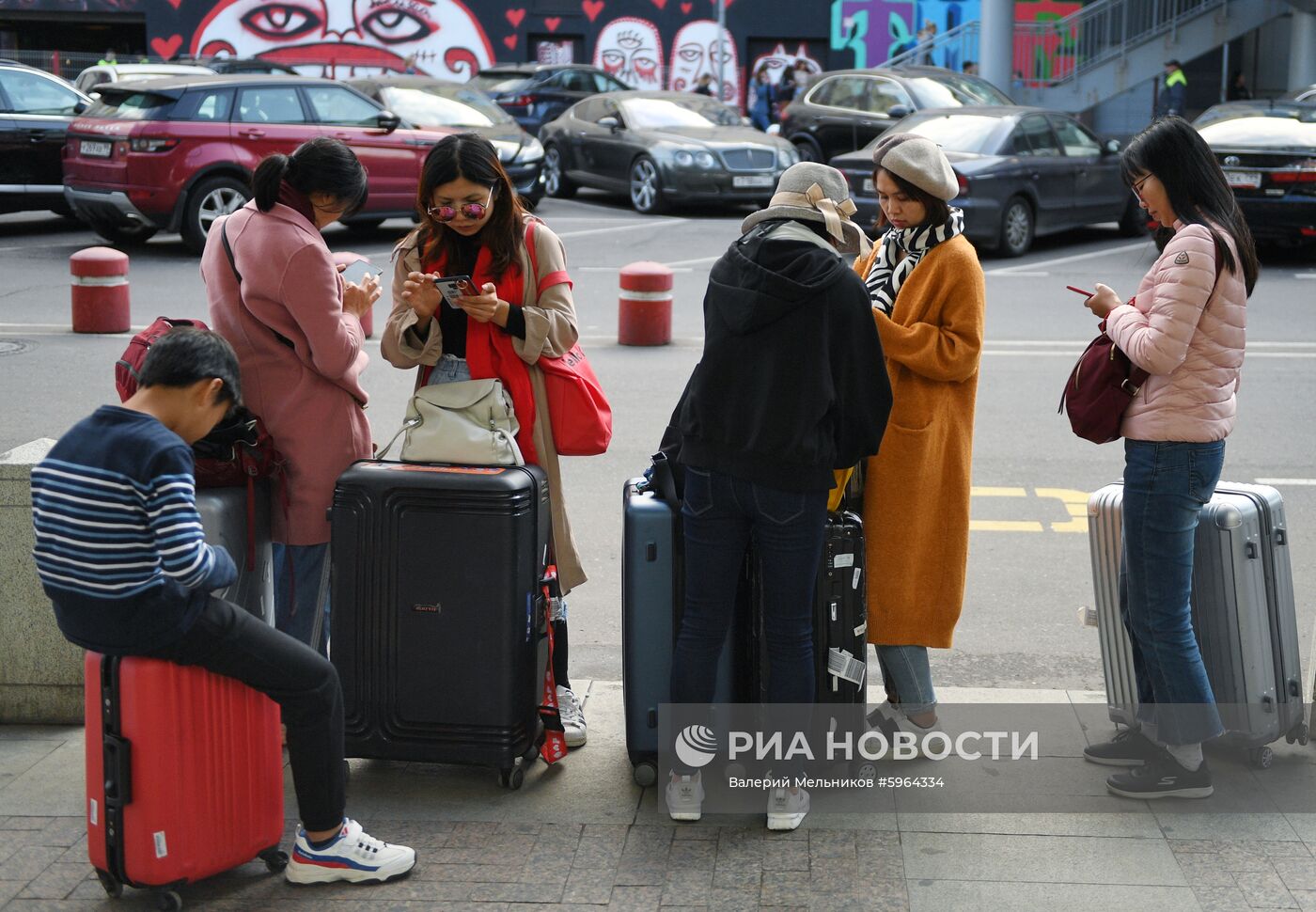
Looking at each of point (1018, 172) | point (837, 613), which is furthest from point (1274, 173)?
point (837, 613)

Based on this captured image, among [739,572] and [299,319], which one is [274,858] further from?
[299,319]

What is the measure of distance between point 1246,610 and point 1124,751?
1.76 feet

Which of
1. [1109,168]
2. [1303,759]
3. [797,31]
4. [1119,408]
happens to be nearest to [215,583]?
[1119,408]

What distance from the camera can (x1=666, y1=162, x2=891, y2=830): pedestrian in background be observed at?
3816 millimetres

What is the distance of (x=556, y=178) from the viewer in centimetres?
2062

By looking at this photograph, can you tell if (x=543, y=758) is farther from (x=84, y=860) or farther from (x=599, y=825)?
(x=84, y=860)

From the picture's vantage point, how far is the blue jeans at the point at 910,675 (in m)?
4.48

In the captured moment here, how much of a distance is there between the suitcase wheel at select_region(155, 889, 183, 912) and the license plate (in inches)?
525

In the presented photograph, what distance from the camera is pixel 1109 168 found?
55.5 feet

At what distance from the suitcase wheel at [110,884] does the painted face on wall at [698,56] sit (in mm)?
32142

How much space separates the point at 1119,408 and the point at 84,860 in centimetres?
293

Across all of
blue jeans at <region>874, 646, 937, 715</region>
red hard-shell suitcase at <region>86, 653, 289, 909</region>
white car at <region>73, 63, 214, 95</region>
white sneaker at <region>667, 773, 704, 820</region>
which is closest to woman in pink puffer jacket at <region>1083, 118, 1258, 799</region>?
blue jeans at <region>874, 646, 937, 715</region>

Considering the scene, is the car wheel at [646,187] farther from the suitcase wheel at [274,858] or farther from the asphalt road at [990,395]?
the suitcase wheel at [274,858]

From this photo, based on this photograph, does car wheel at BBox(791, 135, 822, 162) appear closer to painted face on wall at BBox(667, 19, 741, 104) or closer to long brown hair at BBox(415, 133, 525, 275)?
painted face on wall at BBox(667, 19, 741, 104)
